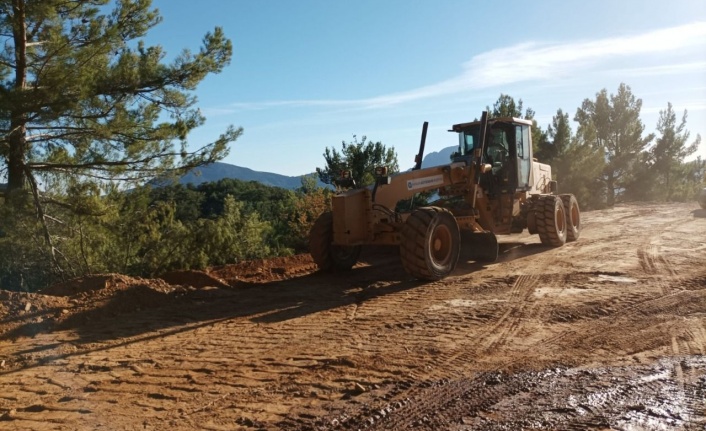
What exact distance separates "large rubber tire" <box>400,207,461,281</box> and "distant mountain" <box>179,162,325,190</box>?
6.06 metres

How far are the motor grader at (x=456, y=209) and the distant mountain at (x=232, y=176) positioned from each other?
419 cm

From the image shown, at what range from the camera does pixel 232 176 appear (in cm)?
3834

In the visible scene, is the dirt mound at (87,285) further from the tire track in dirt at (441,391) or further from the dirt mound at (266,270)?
the tire track in dirt at (441,391)

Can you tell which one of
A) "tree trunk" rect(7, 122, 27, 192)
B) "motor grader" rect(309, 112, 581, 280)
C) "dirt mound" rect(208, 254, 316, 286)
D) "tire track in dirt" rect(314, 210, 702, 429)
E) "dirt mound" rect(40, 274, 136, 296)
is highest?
"tree trunk" rect(7, 122, 27, 192)

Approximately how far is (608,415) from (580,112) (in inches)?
1549

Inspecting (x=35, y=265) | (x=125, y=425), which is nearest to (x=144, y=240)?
(x=35, y=265)

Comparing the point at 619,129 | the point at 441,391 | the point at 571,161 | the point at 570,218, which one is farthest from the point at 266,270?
the point at 619,129

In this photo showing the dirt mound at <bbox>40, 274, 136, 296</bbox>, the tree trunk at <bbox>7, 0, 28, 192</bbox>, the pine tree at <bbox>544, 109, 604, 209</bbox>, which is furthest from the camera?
the pine tree at <bbox>544, 109, 604, 209</bbox>

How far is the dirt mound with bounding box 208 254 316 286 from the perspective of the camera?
1058 cm

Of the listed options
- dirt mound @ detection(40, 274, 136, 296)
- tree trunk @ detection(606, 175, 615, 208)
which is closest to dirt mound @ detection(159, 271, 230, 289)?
dirt mound @ detection(40, 274, 136, 296)

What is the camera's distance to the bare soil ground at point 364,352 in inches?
164

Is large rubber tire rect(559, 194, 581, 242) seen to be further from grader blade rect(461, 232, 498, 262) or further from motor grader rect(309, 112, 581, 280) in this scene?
grader blade rect(461, 232, 498, 262)

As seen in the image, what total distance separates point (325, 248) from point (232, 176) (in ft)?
94.9

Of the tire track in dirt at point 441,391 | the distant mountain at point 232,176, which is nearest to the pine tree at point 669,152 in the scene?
the distant mountain at point 232,176
